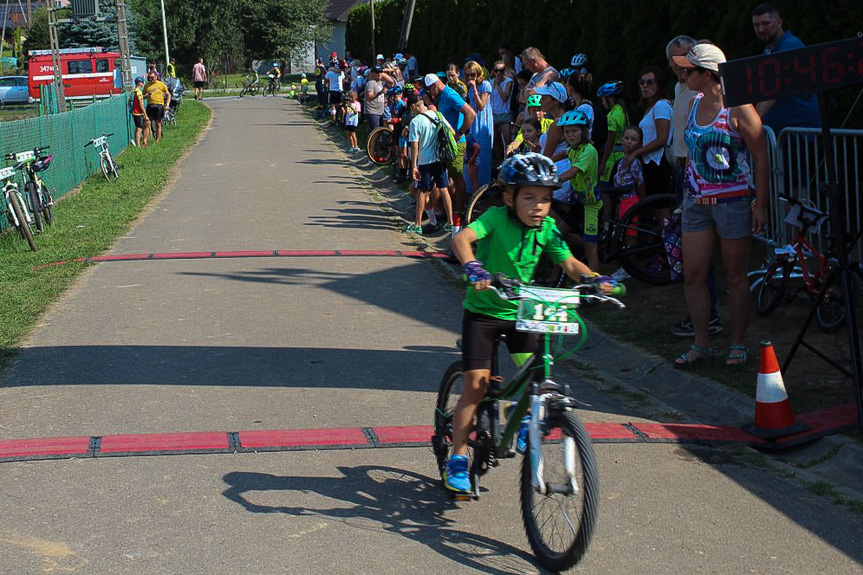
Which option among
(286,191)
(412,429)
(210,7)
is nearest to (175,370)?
(412,429)

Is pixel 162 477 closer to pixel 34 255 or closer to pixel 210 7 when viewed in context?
pixel 34 255

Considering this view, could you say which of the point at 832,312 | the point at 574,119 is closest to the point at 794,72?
the point at 832,312

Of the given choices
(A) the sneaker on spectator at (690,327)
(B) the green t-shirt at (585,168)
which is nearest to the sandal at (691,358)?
(A) the sneaker on spectator at (690,327)

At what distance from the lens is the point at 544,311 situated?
493 cm

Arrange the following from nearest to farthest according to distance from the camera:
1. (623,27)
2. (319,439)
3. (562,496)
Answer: (562,496) → (319,439) → (623,27)

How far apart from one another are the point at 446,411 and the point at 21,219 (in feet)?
32.1

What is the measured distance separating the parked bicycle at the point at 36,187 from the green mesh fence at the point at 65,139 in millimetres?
281

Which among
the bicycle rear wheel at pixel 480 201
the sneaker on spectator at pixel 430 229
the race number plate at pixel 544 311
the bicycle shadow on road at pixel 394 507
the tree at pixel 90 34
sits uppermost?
the tree at pixel 90 34

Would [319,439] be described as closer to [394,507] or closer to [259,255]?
[394,507]

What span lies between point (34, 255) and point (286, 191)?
697 centimetres

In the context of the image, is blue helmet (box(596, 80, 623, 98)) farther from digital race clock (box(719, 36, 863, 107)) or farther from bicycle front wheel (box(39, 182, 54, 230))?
bicycle front wheel (box(39, 182, 54, 230))

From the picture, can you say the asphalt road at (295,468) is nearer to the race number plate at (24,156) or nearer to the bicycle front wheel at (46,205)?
the race number plate at (24,156)

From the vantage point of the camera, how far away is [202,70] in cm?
5403

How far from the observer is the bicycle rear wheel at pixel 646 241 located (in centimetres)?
1080
